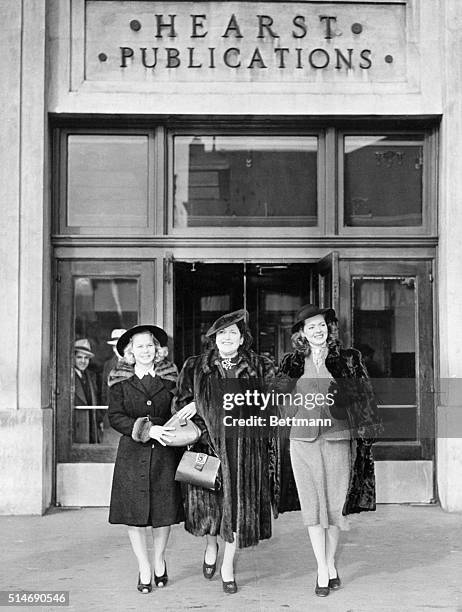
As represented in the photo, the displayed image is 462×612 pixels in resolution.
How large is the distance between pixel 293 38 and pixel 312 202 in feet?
5.40

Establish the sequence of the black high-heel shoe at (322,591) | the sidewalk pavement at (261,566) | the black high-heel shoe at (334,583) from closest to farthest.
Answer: the sidewalk pavement at (261,566)
the black high-heel shoe at (322,591)
the black high-heel shoe at (334,583)

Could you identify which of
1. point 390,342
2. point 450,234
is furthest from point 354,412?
point 450,234

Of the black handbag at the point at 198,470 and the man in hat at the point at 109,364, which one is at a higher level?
the man in hat at the point at 109,364

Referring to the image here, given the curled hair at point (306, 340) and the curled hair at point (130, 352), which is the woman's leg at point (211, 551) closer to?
the curled hair at point (130, 352)

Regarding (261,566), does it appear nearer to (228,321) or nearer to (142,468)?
(142,468)

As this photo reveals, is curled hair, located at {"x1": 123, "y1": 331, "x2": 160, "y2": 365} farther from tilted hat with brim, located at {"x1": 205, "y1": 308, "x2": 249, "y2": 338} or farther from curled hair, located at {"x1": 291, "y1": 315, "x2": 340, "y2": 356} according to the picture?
curled hair, located at {"x1": 291, "y1": 315, "x2": 340, "y2": 356}

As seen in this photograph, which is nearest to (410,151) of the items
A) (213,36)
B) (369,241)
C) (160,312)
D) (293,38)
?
(369,241)

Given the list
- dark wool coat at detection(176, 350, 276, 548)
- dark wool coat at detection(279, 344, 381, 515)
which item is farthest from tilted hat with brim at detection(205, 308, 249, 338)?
dark wool coat at detection(279, 344, 381, 515)

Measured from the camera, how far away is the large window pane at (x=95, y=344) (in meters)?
9.80

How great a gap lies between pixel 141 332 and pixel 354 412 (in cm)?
148

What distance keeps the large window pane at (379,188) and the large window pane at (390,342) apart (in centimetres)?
63

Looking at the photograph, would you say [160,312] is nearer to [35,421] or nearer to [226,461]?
[35,421]

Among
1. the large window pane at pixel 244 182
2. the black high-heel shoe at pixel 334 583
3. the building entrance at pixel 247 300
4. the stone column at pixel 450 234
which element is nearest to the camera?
the black high-heel shoe at pixel 334 583

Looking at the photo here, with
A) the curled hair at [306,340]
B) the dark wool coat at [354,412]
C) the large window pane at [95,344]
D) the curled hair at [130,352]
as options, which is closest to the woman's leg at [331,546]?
the dark wool coat at [354,412]
